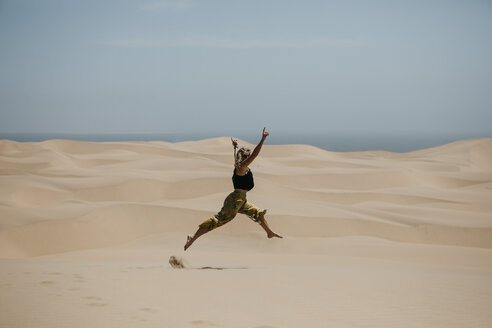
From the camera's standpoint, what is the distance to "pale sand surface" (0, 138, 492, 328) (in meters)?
5.79

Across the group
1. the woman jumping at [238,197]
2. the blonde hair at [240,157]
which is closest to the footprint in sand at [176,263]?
the woman jumping at [238,197]

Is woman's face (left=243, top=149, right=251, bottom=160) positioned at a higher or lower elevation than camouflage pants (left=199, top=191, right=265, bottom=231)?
higher

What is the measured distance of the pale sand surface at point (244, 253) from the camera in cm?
579

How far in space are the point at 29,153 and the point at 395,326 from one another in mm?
36299

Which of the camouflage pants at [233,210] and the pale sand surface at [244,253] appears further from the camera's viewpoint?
the camouflage pants at [233,210]

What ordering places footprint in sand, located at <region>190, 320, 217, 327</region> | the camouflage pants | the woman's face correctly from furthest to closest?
the camouflage pants → the woman's face → footprint in sand, located at <region>190, 320, 217, 327</region>

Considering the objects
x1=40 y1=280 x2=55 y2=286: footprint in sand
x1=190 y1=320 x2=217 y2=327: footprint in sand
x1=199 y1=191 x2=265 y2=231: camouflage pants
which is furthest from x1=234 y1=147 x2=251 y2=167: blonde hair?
x1=40 y1=280 x2=55 y2=286: footprint in sand

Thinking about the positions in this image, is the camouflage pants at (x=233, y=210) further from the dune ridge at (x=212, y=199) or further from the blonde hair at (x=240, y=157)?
the dune ridge at (x=212, y=199)

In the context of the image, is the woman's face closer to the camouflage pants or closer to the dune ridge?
the camouflage pants

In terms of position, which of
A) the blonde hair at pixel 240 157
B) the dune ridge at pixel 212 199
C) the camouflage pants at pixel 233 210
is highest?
the blonde hair at pixel 240 157

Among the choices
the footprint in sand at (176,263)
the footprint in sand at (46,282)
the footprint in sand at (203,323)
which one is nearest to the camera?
the footprint in sand at (203,323)

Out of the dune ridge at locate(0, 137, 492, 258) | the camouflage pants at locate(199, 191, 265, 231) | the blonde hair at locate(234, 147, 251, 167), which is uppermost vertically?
the blonde hair at locate(234, 147, 251, 167)

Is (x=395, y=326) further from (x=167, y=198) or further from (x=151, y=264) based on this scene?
(x=167, y=198)

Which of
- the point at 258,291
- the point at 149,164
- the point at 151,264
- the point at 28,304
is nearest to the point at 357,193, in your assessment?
the point at 149,164
